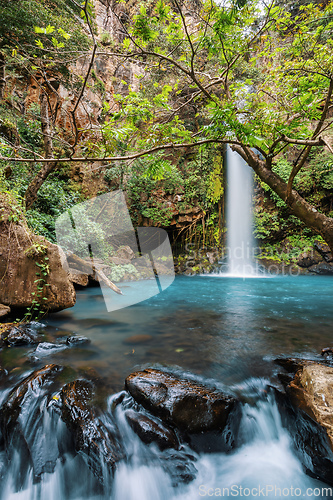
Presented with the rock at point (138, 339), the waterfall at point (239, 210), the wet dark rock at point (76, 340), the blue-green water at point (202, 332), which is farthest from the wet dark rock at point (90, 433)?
the waterfall at point (239, 210)

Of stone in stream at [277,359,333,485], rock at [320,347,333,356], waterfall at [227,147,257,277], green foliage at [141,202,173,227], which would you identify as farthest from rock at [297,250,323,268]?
stone in stream at [277,359,333,485]

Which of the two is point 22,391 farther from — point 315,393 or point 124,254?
point 124,254

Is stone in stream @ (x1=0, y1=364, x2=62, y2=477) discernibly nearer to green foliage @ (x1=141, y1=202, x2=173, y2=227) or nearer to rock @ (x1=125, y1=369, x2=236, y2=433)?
rock @ (x1=125, y1=369, x2=236, y2=433)

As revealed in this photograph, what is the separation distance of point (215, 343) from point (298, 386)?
155cm

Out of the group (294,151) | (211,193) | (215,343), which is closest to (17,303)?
(215,343)

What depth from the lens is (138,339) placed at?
3.89 metres

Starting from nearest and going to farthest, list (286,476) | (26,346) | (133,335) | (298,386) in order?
(286,476), (298,386), (26,346), (133,335)

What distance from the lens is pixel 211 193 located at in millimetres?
13484

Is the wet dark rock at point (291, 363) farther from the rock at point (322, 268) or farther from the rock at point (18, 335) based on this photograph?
the rock at point (322, 268)

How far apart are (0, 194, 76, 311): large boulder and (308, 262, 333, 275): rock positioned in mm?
12555

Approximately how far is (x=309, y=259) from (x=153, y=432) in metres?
13.1

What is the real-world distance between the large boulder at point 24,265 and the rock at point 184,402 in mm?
2512

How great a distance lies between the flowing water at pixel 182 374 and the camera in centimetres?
189

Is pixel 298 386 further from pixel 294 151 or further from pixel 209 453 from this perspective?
pixel 294 151
